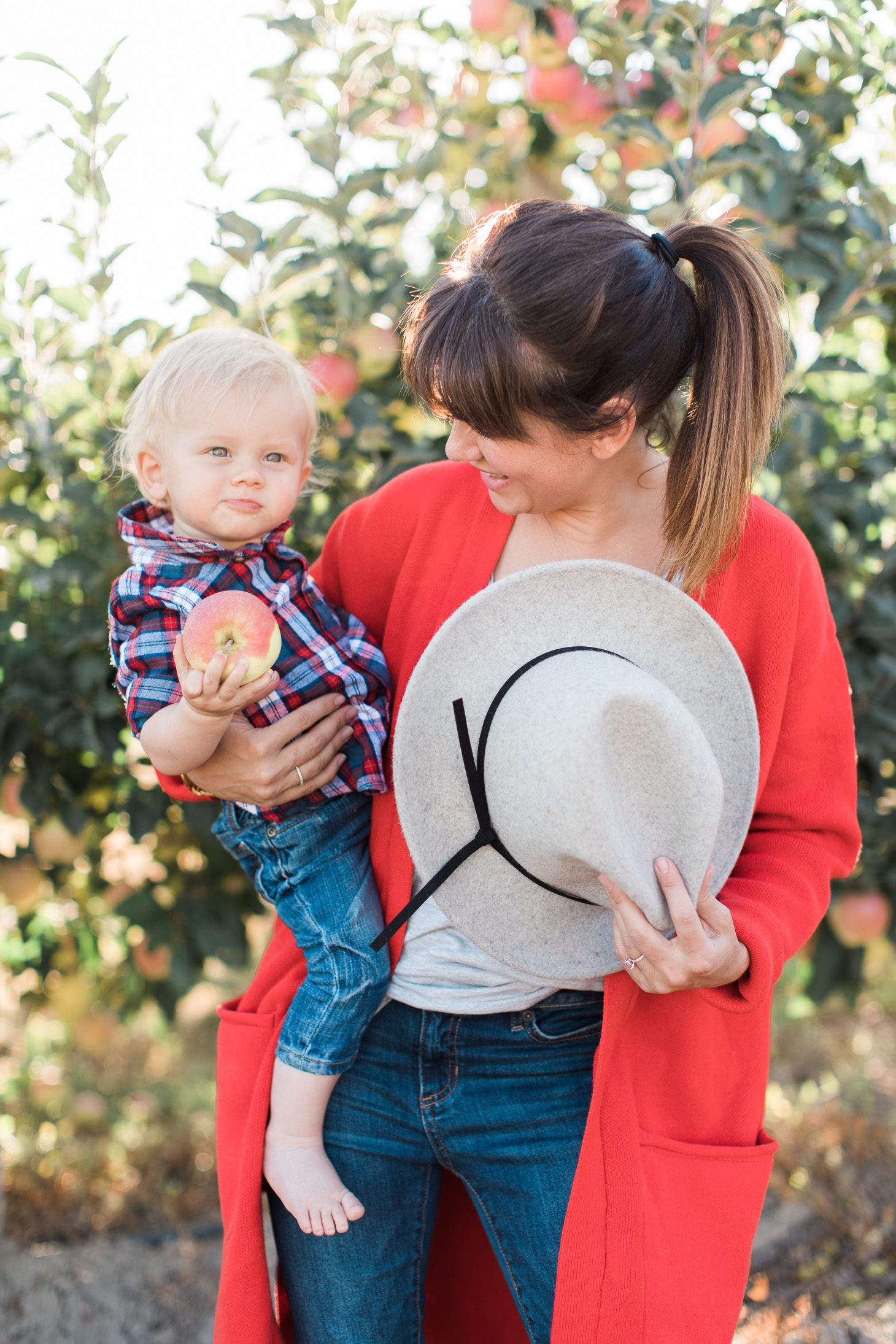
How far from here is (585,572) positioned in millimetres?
1318

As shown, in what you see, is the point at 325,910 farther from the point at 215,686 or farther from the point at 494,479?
the point at 494,479

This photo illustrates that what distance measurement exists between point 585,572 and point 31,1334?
1949 mm

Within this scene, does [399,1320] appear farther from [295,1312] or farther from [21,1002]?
[21,1002]

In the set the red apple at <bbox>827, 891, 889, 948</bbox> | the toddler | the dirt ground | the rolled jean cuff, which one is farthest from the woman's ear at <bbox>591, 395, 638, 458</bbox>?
the dirt ground

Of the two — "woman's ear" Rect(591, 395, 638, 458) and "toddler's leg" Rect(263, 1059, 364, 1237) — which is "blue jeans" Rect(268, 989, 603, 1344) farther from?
"woman's ear" Rect(591, 395, 638, 458)

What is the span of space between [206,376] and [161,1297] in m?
1.96

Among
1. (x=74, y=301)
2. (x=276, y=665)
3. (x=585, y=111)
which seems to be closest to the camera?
(x=276, y=665)

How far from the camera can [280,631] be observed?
1442 millimetres

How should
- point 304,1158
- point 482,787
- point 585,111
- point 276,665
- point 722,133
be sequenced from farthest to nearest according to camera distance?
point 585,111, point 722,133, point 276,665, point 304,1158, point 482,787

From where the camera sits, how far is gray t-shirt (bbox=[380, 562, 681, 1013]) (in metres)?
1.41

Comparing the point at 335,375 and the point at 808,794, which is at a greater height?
the point at 335,375

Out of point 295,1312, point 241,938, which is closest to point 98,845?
point 241,938

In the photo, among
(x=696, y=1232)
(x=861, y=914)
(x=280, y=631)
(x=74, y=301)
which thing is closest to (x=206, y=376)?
(x=280, y=631)

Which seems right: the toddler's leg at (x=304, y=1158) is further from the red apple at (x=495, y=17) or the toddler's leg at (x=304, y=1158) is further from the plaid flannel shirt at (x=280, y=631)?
the red apple at (x=495, y=17)
